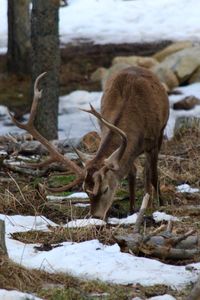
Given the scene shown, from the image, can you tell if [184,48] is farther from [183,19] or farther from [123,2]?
[123,2]

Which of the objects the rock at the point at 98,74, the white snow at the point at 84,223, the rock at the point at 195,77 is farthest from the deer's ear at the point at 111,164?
the rock at the point at 98,74

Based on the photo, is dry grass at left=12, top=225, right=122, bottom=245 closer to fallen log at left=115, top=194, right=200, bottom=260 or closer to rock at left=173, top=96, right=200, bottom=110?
fallen log at left=115, top=194, right=200, bottom=260

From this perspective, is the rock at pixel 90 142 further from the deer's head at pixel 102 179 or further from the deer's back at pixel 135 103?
the deer's head at pixel 102 179

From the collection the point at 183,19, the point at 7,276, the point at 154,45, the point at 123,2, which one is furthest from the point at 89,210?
the point at 123,2

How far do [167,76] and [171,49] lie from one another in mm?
1816

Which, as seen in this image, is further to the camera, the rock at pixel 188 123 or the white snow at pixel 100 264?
the rock at pixel 188 123

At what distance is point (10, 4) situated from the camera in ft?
59.0

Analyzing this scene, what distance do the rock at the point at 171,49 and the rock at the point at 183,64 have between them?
2.58 ft

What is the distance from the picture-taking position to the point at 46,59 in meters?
12.8

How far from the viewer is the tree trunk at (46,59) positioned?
12.7 metres

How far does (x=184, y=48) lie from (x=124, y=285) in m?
13.5

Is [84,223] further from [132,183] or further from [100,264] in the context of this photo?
[132,183]

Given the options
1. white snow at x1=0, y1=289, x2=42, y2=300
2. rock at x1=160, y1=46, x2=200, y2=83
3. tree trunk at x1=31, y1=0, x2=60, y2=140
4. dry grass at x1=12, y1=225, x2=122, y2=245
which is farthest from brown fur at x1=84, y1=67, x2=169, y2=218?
rock at x1=160, y1=46, x2=200, y2=83

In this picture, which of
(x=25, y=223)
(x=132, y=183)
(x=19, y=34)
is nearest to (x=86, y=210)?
(x=132, y=183)
